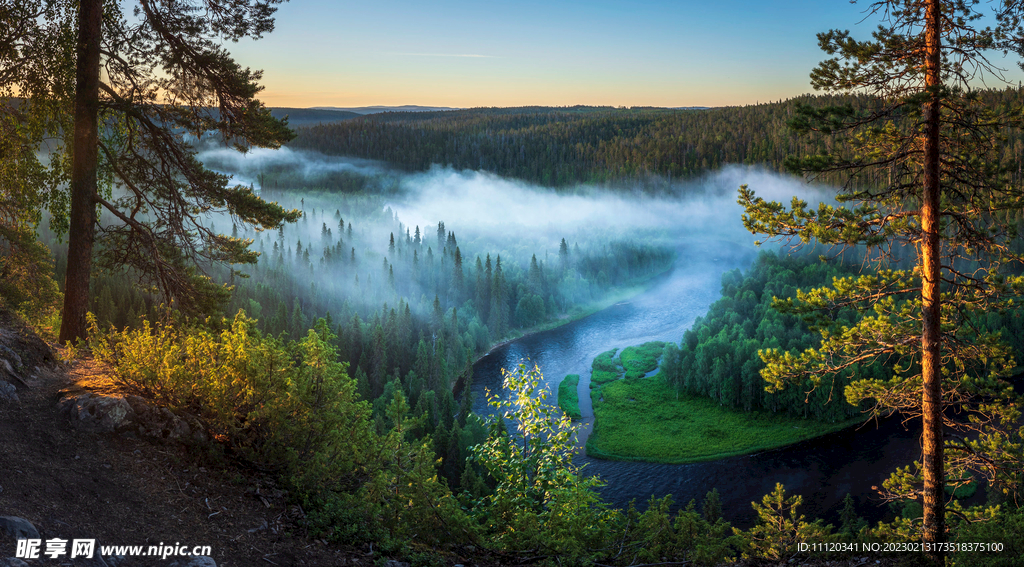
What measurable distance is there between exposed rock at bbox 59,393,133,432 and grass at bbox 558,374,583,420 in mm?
73308

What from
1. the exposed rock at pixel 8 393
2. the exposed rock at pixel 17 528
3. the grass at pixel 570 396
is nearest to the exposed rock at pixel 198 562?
the exposed rock at pixel 17 528

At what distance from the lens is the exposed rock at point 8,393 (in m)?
10.7

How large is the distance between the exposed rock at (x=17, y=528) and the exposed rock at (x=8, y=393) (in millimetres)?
4386

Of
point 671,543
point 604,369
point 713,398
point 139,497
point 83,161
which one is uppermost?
point 83,161

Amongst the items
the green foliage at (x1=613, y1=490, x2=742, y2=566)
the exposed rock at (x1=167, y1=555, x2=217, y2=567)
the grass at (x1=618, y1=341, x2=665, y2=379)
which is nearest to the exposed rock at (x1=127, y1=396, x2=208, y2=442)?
the exposed rock at (x1=167, y1=555, x2=217, y2=567)

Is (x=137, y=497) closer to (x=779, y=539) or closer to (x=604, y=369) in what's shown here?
(x=779, y=539)

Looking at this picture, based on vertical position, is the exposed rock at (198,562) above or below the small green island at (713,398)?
above

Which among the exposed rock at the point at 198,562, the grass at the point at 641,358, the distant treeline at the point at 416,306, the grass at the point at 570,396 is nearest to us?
the exposed rock at the point at 198,562

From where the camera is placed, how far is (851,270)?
126125 millimetres

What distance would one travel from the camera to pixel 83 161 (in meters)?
14.8

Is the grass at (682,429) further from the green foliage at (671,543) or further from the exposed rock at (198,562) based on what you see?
the exposed rock at (198,562)

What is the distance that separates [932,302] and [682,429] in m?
68.7

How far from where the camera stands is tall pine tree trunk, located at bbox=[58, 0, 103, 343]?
573 inches

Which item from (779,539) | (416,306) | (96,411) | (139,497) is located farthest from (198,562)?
(416,306)
